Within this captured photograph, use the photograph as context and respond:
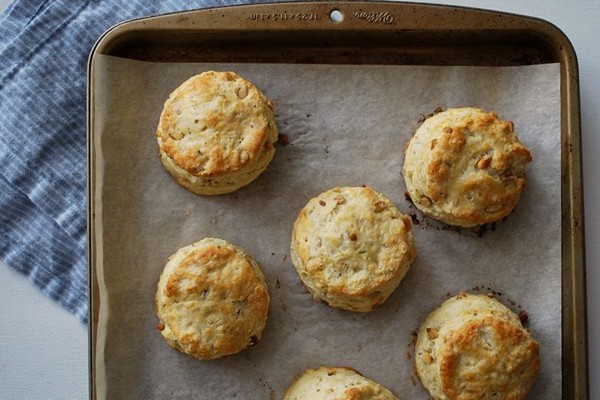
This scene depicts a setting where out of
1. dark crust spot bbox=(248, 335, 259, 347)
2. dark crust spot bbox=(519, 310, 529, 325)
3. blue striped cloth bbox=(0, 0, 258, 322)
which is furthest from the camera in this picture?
blue striped cloth bbox=(0, 0, 258, 322)

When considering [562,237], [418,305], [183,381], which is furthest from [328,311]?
[562,237]

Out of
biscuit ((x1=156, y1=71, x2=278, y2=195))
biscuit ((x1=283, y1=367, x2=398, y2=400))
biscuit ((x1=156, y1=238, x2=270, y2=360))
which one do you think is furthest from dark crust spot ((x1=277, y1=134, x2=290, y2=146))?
biscuit ((x1=283, y1=367, x2=398, y2=400))

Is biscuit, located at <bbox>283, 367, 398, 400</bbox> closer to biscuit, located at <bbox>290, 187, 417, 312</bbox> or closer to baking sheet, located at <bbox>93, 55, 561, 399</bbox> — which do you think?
baking sheet, located at <bbox>93, 55, 561, 399</bbox>

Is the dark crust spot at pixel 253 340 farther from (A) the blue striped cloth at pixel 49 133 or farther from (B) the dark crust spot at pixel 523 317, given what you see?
(B) the dark crust spot at pixel 523 317

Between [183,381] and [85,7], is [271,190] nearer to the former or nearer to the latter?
[183,381]

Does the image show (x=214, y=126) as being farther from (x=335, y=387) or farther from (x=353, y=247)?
(x=335, y=387)
